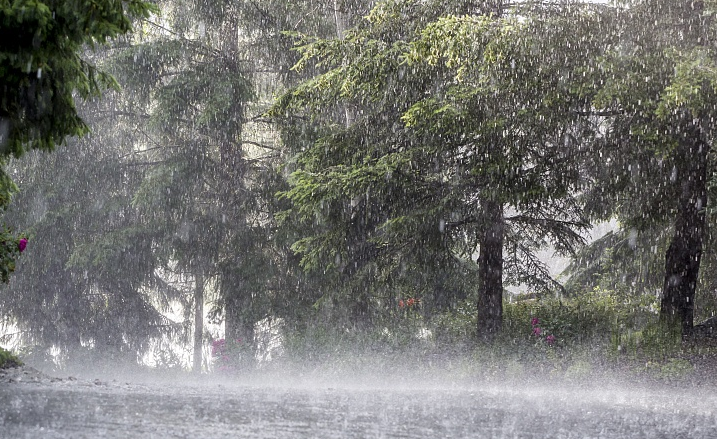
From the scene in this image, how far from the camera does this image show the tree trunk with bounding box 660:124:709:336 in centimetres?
1134

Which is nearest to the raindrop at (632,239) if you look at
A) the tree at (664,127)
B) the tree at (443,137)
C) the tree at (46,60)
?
the tree at (443,137)

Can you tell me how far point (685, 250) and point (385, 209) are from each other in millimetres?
5122

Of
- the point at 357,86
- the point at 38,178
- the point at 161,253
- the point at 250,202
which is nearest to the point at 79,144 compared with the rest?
the point at 38,178

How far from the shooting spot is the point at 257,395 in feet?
24.8

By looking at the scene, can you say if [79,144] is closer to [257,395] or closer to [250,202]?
[250,202]

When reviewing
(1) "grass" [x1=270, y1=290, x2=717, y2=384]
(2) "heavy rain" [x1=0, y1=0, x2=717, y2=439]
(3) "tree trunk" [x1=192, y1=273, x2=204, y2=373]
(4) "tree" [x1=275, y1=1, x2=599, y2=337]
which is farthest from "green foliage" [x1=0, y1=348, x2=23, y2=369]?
→ (3) "tree trunk" [x1=192, y1=273, x2=204, y2=373]

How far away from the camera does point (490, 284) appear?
1320 centimetres

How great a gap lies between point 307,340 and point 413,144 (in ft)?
17.1

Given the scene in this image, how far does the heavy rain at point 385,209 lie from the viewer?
582 centimetres

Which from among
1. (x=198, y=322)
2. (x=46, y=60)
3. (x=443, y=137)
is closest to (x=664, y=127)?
(x=443, y=137)

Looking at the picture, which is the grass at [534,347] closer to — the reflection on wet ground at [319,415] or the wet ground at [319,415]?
the wet ground at [319,415]

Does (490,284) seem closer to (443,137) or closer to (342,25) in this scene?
(443,137)

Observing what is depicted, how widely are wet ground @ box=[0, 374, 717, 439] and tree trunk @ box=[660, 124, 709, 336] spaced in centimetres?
375

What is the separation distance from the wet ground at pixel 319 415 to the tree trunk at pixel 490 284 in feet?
16.3
